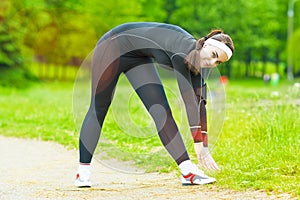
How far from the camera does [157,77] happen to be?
5.39 m

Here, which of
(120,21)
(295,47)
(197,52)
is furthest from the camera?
(295,47)

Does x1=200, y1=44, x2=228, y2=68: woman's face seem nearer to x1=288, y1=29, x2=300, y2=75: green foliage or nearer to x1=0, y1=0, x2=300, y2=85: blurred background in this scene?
x1=0, y1=0, x2=300, y2=85: blurred background

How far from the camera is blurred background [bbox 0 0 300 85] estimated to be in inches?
1428

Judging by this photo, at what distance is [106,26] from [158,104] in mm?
42016

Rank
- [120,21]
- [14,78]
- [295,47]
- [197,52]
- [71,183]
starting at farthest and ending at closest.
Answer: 1. [295,47]
2. [120,21]
3. [14,78]
4. [71,183]
5. [197,52]

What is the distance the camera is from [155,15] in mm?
52031

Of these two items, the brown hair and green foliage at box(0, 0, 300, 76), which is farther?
green foliage at box(0, 0, 300, 76)

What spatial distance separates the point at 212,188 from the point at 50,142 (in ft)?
13.8

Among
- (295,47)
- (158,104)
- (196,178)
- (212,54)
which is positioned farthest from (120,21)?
(212,54)

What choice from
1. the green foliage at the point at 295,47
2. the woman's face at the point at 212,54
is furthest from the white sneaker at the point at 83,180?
the green foliage at the point at 295,47

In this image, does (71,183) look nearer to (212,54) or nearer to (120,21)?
(212,54)

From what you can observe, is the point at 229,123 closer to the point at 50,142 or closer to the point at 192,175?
the point at 50,142

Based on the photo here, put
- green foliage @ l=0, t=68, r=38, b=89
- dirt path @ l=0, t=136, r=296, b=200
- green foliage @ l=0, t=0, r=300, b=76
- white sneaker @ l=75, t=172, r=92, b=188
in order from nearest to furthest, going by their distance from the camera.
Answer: dirt path @ l=0, t=136, r=296, b=200 → white sneaker @ l=75, t=172, r=92, b=188 → green foliage @ l=0, t=68, r=38, b=89 → green foliage @ l=0, t=0, r=300, b=76

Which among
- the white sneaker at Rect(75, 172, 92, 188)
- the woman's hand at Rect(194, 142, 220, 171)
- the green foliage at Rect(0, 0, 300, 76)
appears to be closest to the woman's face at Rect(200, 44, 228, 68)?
the woman's hand at Rect(194, 142, 220, 171)
